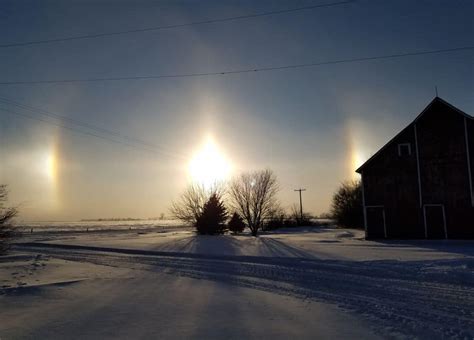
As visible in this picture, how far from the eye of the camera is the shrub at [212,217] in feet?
142

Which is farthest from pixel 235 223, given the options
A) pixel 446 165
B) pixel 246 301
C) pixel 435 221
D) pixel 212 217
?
pixel 246 301

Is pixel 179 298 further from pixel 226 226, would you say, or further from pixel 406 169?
pixel 226 226

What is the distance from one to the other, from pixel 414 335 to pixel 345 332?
1.04 metres

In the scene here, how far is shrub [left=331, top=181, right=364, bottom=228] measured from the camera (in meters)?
63.4

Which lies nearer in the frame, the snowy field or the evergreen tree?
the snowy field

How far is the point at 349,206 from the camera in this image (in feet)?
219

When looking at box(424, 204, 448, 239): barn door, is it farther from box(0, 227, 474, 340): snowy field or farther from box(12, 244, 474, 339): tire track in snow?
box(12, 244, 474, 339): tire track in snow

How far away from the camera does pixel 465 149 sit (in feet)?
95.8

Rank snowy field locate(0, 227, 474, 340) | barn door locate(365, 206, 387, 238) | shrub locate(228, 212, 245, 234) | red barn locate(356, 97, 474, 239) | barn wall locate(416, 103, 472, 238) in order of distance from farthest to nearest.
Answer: shrub locate(228, 212, 245, 234)
barn door locate(365, 206, 387, 238)
red barn locate(356, 97, 474, 239)
barn wall locate(416, 103, 472, 238)
snowy field locate(0, 227, 474, 340)

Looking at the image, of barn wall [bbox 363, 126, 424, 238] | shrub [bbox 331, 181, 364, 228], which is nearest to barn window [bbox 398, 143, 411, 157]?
barn wall [bbox 363, 126, 424, 238]

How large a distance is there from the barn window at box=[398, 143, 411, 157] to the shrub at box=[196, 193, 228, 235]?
764 inches

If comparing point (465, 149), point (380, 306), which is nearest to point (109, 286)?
point (380, 306)

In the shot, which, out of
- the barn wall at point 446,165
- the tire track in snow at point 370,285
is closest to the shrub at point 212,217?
the barn wall at point 446,165

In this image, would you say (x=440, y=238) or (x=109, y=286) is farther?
(x=440, y=238)
